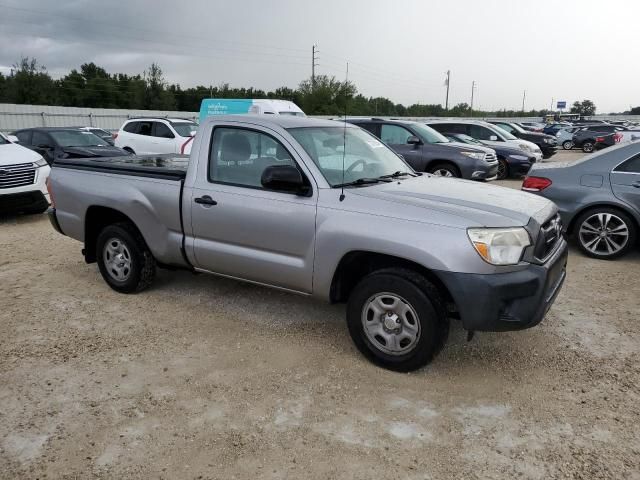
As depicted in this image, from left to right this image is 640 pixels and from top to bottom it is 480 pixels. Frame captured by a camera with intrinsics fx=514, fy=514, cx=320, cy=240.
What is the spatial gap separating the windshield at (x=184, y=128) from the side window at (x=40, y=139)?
11.5 ft

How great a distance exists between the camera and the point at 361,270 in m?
4.02

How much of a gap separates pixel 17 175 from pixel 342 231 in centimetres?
730

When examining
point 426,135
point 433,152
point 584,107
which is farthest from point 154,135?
point 584,107

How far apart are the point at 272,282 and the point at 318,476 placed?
1.81 metres

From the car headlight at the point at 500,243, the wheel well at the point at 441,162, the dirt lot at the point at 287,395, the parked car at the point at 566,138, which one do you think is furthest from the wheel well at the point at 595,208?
the parked car at the point at 566,138

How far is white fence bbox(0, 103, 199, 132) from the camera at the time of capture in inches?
1072

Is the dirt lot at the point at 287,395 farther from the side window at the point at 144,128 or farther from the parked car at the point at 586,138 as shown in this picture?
the parked car at the point at 586,138

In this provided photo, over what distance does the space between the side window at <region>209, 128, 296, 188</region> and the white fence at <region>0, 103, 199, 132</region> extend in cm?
2694

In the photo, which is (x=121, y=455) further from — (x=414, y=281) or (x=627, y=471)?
(x=627, y=471)

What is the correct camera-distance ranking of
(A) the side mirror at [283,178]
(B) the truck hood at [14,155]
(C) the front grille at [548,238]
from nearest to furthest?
1. (C) the front grille at [548,238]
2. (A) the side mirror at [283,178]
3. (B) the truck hood at [14,155]

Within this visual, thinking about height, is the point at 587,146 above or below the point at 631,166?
below

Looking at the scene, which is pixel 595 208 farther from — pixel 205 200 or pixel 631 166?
pixel 205 200

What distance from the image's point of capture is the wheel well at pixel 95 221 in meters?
5.25

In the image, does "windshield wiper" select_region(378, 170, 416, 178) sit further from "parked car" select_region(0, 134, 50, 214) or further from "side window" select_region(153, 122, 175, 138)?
→ "side window" select_region(153, 122, 175, 138)
